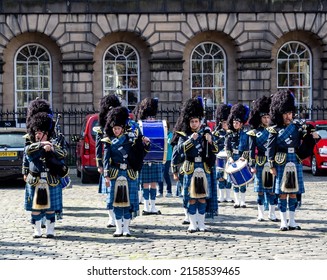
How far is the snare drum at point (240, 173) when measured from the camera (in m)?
14.7

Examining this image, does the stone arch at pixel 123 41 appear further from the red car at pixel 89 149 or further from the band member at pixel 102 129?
the band member at pixel 102 129

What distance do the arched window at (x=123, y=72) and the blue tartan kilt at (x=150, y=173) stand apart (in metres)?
16.3

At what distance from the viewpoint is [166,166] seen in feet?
61.0

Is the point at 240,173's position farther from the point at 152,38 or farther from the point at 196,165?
the point at 152,38

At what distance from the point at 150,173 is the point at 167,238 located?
3211mm

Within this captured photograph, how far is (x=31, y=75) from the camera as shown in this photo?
3161 centimetres

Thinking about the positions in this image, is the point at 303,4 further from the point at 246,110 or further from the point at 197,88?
the point at 246,110

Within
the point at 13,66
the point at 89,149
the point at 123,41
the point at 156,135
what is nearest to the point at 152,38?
the point at 123,41

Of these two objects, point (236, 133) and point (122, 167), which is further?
point (236, 133)

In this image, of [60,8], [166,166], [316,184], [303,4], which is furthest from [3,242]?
[303,4]

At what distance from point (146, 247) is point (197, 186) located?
1.56m

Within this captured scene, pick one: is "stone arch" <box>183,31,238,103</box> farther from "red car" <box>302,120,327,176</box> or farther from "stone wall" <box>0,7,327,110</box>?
"red car" <box>302,120,327,176</box>

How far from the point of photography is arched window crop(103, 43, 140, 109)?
3173 cm

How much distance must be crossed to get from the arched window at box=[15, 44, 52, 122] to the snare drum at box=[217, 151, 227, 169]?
15.4 m
